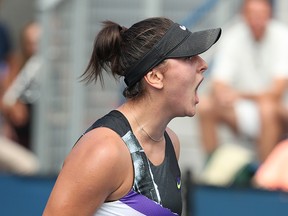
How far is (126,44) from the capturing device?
325cm

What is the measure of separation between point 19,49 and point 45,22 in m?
2.18

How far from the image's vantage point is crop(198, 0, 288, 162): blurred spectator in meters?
6.77

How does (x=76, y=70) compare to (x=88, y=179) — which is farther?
(x=76, y=70)

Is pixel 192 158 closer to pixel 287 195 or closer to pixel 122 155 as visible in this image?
pixel 287 195

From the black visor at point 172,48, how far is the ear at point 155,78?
2 centimetres

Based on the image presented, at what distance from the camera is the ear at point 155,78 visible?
3234mm

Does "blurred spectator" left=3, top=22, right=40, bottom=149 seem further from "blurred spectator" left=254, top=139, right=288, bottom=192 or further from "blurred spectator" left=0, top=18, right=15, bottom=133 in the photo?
"blurred spectator" left=254, top=139, right=288, bottom=192

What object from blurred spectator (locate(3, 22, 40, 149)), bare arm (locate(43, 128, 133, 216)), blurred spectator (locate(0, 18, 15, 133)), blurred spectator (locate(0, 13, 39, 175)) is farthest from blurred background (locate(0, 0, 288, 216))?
bare arm (locate(43, 128, 133, 216))

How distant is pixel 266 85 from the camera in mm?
6895

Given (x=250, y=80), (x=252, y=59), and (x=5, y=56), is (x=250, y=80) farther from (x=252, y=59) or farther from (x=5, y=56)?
(x=5, y=56)

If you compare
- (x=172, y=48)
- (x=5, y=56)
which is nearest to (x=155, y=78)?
(x=172, y=48)

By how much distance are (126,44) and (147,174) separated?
1.49ft

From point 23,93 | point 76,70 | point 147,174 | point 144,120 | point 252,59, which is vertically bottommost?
point 23,93

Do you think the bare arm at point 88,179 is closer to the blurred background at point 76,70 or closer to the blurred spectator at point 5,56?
the blurred background at point 76,70
